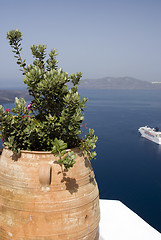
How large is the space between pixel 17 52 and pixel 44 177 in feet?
6.38

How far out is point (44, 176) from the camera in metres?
2.94

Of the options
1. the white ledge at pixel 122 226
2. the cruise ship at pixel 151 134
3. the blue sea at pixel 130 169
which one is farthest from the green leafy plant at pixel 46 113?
the cruise ship at pixel 151 134

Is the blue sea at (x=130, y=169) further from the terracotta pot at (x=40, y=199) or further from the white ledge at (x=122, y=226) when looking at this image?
the terracotta pot at (x=40, y=199)

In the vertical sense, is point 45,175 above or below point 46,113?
below

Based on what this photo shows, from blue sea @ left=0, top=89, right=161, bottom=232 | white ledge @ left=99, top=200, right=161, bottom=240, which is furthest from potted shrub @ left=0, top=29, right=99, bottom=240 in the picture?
blue sea @ left=0, top=89, right=161, bottom=232

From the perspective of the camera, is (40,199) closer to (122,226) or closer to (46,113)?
(46,113)

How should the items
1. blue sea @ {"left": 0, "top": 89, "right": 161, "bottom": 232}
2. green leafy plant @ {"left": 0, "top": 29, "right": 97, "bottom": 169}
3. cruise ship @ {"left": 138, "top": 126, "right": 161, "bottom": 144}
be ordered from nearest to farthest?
1. green leafy plant @ {"left": 0, "top": 29, "right": 97, "bottom": 169}
2. blue sea @ {"left": 0, "top": 89, "right": 161, "bottom": 232}
3. cruise ship @ {"left": 138, "top": 126, "right": 161, "bottom": 144}

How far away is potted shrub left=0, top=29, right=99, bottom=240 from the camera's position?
2.92 m

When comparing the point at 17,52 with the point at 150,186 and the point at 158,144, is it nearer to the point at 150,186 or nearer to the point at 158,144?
the point at 150,186

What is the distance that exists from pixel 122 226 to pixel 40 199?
12.3ft

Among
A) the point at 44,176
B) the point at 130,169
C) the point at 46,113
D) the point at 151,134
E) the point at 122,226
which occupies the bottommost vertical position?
the point at 130,169

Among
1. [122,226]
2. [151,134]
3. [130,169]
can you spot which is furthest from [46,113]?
[151,134]

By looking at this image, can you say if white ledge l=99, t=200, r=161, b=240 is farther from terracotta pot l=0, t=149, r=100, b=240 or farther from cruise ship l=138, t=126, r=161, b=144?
cruise ship l=138, t=126, r=161, b=144

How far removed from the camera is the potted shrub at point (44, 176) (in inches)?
115
